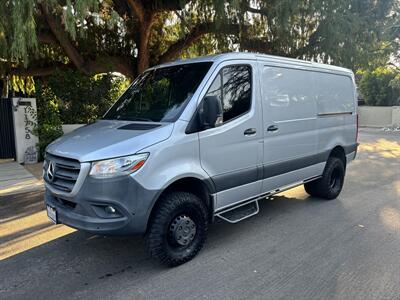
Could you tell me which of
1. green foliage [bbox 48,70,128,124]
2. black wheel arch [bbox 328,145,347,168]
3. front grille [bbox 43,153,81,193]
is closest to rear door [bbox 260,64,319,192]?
black wheel arch [bbox 328,145,347,168]

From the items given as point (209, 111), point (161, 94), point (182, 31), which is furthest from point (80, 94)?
point (209, 111)

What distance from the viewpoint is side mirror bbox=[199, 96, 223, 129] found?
371cm

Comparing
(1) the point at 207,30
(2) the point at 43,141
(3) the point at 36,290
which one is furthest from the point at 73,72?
(3) the point at 36,290

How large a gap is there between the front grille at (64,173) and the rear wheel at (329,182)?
13.9 feet

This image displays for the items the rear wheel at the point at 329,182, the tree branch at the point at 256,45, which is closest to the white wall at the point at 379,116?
the tree branch at the point at 256,45

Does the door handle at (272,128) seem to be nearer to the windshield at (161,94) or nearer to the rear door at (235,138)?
the rear door at (235,138)

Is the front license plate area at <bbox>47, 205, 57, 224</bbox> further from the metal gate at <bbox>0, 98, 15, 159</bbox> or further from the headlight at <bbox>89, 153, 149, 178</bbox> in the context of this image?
the metal gate at <bbox>0, 98, 15, 159</bbox>

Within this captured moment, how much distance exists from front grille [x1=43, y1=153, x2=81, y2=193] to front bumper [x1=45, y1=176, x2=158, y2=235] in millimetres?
124

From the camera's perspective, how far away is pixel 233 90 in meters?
4.24

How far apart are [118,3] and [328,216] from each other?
7553 millimetres

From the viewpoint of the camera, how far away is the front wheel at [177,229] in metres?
3.55

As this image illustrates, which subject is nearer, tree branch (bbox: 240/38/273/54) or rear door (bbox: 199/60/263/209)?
rear door (bbox: 199/60/263/209)

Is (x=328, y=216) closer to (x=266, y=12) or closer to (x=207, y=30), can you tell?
(x=266, y=12)

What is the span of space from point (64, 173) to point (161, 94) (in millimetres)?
1502
